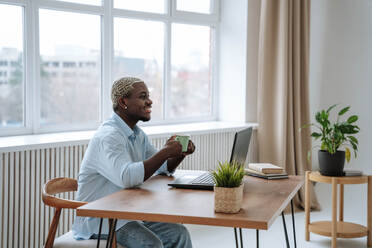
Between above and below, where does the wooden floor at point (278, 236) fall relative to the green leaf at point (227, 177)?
below

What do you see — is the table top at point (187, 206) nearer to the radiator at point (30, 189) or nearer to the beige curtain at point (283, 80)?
the radiator at point (30, 189)

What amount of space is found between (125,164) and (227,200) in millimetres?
538

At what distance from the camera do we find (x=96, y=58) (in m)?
3.84

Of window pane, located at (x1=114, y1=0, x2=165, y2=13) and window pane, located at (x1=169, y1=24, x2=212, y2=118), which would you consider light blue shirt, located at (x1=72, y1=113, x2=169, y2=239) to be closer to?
window pane, located at (x1=114, y1=0, x2=165, y2=13)

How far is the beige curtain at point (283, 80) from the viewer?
14.5 feet

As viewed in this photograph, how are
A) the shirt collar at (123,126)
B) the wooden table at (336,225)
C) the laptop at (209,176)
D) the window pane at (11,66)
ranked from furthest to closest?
the wooden table at (336,225) < the window pane at (11,66) < the shirt collar at (123,126) < the laptop at (209,176)

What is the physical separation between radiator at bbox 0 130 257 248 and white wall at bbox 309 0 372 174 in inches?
109

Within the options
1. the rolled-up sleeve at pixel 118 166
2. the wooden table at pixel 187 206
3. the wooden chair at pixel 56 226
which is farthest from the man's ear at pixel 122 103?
the wooden chair at pixel 56 226

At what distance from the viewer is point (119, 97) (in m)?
2.43

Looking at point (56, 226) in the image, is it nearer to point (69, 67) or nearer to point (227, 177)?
point (227, 177)

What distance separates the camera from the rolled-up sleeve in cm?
214

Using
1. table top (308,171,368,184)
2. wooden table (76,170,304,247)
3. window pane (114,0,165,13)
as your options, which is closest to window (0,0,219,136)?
window pane (114,0,165,13)


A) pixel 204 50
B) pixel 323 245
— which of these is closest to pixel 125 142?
pixel 323 245

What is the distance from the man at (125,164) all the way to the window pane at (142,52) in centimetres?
156
